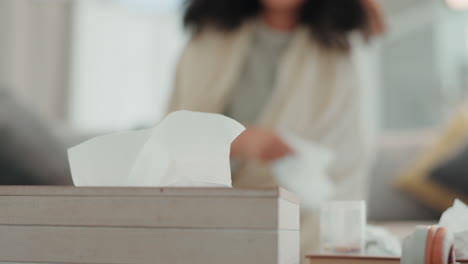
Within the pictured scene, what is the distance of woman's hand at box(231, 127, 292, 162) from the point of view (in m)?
1.27

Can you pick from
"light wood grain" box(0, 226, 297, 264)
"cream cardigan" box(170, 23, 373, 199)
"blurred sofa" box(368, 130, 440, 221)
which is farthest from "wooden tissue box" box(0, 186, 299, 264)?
"blurred sofa" box(368, 130, 440, 221)

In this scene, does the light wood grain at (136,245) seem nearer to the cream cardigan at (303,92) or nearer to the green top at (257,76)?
the cream cardigan at (303,92)

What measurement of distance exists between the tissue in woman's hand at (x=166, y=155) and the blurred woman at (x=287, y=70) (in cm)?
111

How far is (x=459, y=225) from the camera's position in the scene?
1.34 ft

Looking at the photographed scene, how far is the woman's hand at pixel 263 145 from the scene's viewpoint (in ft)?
4.17

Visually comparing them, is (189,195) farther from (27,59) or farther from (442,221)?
(27,59)

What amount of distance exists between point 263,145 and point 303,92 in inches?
13.6

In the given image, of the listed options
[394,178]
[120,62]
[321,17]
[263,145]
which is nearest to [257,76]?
[321,17]

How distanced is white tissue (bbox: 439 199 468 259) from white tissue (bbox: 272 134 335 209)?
2.58ft

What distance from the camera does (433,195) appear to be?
1.90m

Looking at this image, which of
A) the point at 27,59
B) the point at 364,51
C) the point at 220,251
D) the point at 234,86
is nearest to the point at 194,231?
the point at 220,251

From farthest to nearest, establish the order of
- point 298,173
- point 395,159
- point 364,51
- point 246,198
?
point 364,51 → point 395,159 → point 298,173 → point 246,198

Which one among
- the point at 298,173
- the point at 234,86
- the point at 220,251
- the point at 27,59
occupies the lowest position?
the point at 220,251

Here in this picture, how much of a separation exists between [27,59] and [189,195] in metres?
3.19
